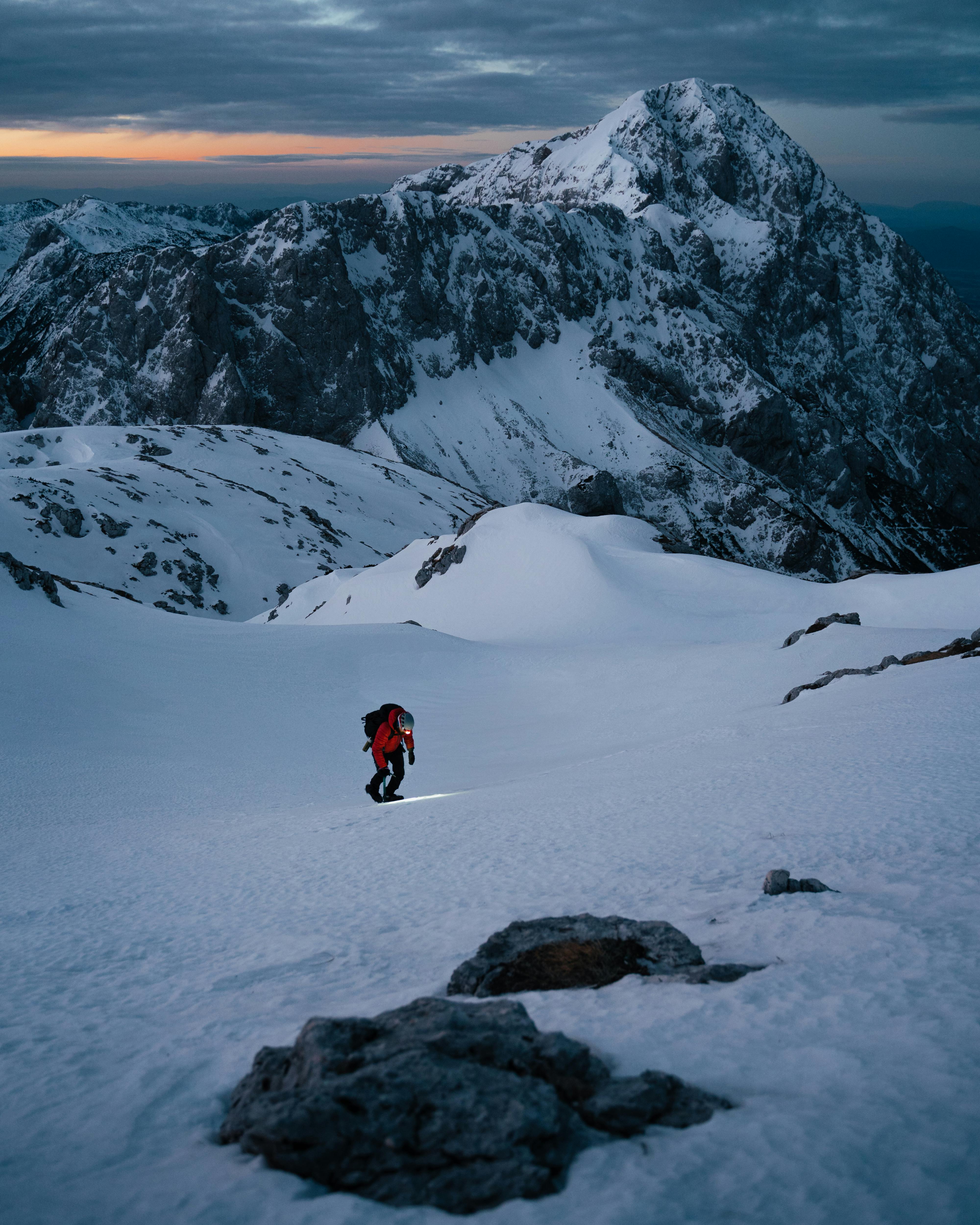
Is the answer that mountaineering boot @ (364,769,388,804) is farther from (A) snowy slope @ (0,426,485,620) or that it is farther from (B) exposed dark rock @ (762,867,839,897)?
(A) snowy slope @ (0,426,485,620)

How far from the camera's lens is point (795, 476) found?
165125 millimetres

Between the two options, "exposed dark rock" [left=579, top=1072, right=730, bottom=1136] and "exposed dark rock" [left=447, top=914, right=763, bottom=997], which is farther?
"exposed dark rock" [left=447, top=914, right=763, bottom=997]

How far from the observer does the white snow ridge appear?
3.13 m

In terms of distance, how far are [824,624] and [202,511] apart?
53.2 meters

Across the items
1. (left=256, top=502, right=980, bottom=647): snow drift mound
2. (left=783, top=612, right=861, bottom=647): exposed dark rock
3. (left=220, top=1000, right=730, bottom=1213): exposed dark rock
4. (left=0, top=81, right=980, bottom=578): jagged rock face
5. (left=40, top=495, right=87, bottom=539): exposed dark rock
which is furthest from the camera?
(left=0, top=81, right=980, bottom=578): jagged rock face

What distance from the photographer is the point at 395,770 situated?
12.2 metres

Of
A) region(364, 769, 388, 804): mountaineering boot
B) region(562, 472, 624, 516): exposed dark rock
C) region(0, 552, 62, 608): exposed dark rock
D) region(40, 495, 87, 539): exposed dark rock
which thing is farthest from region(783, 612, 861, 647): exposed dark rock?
region(562, 472, 624, 516): exposed dark rock

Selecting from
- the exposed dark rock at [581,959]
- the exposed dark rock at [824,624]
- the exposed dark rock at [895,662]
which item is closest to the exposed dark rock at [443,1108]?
the exposed dark rock at [581,959]

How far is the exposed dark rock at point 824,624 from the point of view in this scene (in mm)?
20156

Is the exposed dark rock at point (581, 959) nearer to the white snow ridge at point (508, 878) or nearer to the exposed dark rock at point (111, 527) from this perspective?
the white snow ridge at point (508, 878)

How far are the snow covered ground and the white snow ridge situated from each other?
3cm

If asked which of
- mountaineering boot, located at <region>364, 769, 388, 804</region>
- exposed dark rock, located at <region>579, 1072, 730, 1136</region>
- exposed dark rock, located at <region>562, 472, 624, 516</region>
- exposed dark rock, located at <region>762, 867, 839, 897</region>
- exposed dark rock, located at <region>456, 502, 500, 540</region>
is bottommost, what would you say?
exposed dark rock, located at <region>562, 472, 624, 516</region>

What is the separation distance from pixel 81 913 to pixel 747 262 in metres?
218

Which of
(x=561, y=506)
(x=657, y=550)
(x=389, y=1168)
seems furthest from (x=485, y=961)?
(x=561, y=506)
